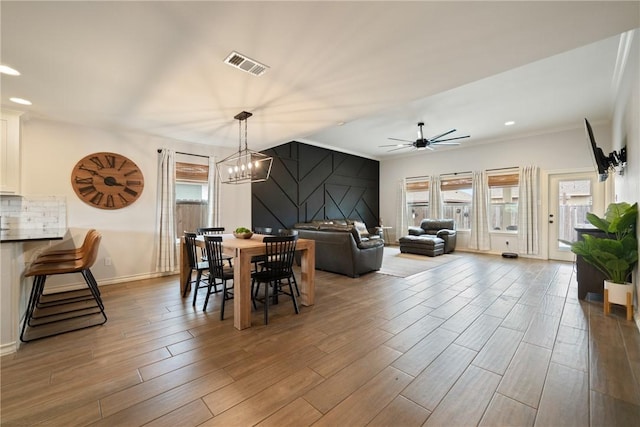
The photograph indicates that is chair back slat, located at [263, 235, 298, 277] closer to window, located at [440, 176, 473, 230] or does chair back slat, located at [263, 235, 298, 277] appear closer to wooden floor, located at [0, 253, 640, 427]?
wooden floor, located at [0, 253, 640, 427]

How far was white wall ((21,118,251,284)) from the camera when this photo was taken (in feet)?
11.8

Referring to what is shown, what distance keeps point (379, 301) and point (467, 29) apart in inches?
112

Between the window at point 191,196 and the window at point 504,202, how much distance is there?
280 inches

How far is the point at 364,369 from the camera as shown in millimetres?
1891

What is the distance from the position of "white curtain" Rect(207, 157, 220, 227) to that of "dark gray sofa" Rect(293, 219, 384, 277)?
1.87m

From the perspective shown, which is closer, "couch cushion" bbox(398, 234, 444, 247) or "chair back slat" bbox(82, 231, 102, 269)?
"chair back slat" bbox(82, 231, 102, 269)

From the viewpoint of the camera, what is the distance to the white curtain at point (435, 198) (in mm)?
7801

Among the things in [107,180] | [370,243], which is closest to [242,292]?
[370,243]

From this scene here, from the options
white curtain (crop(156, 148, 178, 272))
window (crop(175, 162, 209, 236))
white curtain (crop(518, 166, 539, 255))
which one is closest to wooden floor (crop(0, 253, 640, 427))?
white curtain (crop(156, 148, 178, 272))

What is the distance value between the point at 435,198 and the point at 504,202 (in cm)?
171

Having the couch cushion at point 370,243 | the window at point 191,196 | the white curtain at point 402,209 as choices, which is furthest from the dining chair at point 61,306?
the white curtain at point 402,209

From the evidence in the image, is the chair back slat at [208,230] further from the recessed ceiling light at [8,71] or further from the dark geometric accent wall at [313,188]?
the recessed ceiling light at [8,71]

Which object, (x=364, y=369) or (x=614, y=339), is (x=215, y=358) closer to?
(x=364, y=369)

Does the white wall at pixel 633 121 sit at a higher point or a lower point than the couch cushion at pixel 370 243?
higher
